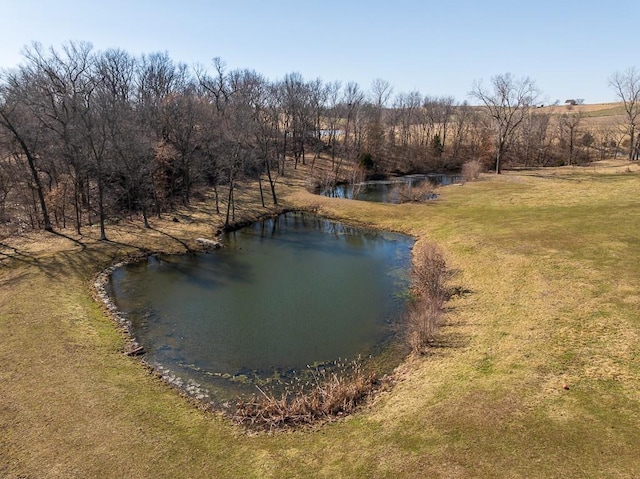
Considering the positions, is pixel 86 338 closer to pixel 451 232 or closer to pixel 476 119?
pixel 451 232

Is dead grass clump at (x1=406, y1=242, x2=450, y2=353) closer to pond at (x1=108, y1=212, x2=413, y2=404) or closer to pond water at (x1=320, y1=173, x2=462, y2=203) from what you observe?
pond at (x1=108, y1=212, x2=413, y2=404)

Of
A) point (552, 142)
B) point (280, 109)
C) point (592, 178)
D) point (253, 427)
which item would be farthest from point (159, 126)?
point (552, 142)

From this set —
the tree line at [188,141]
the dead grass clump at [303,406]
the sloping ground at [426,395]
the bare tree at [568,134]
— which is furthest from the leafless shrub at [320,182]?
the bare tree at [568,134]

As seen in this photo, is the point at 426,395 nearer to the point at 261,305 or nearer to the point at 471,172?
the point at 261,305

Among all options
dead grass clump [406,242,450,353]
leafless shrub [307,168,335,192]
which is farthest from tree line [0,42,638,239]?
dead grass clump [406,242,450,353]

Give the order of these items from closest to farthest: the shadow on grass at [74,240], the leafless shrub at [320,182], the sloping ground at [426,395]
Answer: the sloping ground at [426,395], the shadow on grass at [74,240], the leafless shrub at [320,182]

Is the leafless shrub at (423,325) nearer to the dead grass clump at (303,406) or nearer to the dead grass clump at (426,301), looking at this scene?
the dead grass clump at (426,301)

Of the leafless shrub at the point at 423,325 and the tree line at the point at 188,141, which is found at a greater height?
the tree line at the point at 188,141
